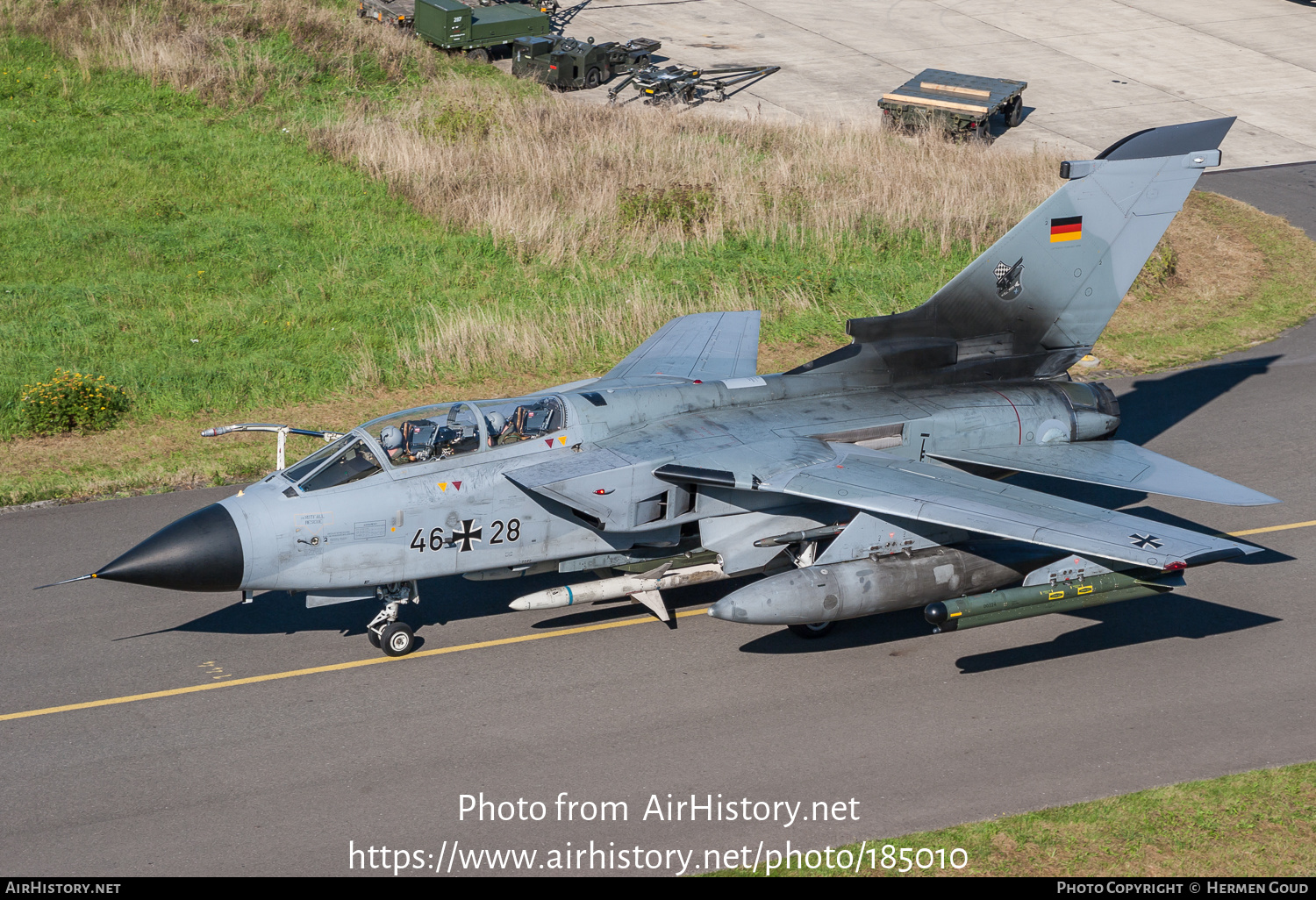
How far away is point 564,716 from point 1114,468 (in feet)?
23.5

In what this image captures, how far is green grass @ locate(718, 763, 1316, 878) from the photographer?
9648 mm

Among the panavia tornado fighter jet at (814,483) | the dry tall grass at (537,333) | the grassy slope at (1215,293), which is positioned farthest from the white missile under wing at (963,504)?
the grassy slope at (1215,293)

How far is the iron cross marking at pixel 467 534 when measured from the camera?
12.3 m

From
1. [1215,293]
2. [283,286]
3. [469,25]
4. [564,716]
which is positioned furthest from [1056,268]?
[469,25]

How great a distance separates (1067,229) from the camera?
1491cm

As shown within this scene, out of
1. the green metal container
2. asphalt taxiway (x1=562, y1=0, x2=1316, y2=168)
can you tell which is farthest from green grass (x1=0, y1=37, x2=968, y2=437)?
asphalt taxiway (x1=562, y1=0, x2=1316, y2=168)

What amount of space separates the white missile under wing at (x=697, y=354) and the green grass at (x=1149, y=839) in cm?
666

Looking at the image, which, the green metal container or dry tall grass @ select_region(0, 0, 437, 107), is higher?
the green metal container

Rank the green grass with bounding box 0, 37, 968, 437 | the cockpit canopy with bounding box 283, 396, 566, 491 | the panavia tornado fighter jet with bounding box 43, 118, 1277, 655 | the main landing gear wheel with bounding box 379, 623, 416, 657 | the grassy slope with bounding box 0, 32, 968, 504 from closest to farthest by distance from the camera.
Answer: the panavia tornado fighter jet with bounding box 43, 118, 1277, 655
the cockpit canopy with bounding box 283, 396, 566, 491
the main landing gear wheel with bounding box 379, 623, 416, 657
the grassy slope with bounding box 0, 32, 968, 504
the green grass with bounding box 0, 37, 968, 437

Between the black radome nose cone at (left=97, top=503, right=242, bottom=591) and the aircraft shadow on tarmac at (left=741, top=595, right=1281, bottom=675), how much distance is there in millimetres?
5751

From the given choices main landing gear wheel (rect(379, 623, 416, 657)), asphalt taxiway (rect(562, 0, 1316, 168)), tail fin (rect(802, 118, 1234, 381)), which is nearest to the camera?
main landing gear wheel (rect(379, 623, 416, 657))

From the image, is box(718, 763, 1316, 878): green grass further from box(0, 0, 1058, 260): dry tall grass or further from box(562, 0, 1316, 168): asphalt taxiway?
box(562, 0, 1316, 168): asphalt taxiway

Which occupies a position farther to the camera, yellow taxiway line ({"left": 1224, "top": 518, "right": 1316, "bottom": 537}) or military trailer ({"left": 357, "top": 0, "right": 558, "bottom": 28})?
military trailer ({"left": 357, "top": 0, "right": 558, "bottom": 28})

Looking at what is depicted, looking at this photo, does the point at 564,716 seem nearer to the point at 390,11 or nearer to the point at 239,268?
the point at 239,268
